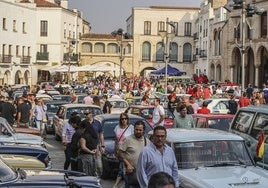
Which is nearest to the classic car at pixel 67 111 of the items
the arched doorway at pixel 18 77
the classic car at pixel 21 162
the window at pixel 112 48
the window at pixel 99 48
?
the classic car at pixel 21 162

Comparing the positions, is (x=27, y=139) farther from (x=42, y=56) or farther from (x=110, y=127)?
(x=42, y=56)

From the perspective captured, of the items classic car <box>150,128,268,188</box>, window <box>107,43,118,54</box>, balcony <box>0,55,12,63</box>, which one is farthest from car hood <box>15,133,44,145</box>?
window <box>107,43,118,54</box>

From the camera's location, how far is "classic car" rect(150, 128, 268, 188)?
9148 millimetres

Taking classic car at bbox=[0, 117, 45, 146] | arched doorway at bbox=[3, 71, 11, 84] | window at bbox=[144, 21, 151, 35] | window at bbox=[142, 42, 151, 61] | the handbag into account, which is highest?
window at bbox=[144, 21, 151, 35]

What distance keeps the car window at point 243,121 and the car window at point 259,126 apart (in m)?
Result: 0.25

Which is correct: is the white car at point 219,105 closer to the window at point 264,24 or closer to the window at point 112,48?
the window at point 264,24

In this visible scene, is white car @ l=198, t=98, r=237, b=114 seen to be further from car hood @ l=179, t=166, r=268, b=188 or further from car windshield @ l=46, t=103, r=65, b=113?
car hood @ l=179, t=166, r=268, b=188

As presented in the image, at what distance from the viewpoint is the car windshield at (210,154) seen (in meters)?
10.1

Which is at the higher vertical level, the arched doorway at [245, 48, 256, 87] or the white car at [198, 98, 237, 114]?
the arched doorway at [245, 48, 256, 87]

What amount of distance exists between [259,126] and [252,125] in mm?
284

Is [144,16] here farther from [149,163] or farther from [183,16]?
[149,163]

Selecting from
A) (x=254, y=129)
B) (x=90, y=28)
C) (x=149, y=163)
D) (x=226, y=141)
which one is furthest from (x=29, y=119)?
(x=90, y=28)

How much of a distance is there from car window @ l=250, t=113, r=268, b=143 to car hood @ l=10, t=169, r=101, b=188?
5.52 meters

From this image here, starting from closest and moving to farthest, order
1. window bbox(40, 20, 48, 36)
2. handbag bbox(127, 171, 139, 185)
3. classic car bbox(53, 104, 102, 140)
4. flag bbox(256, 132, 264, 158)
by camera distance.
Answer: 1. handbag bbox(127, 171, 139, 185)
2. flag bbox(256, 132, 264, 158)
3. classic car bbox(53, 104, 102, 140)
4. window bbox(40, 20, 48, 36)
